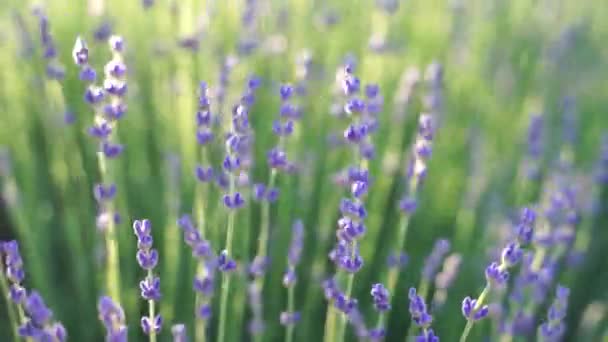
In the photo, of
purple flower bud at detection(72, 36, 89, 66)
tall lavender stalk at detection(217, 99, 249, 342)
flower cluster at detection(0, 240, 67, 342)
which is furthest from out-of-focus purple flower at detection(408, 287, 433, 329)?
purple flower bud at detection(72, 36, 89, 66)

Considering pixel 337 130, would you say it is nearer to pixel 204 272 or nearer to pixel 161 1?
pixel 161 1

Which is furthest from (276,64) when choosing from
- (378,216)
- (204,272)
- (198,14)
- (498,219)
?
(204,272)

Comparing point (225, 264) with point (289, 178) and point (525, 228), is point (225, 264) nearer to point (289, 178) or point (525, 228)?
point (525, 228)

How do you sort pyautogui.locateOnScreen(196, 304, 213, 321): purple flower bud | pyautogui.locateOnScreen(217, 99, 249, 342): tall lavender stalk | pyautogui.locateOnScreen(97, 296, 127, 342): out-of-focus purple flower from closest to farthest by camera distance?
pyautogui.locateOnScreen(97, 296, 127, 342): out-of-focus purple flower → pyautogui.locateOnScreen(217, 99, 249, 342): tall lavender stalk → pyautogui.locateOnScreen(196, 304, 213, 321): purple flower bud

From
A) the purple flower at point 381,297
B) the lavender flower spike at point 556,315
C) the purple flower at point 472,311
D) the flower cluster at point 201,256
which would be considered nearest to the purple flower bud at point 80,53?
the flower cluster at point 201,256

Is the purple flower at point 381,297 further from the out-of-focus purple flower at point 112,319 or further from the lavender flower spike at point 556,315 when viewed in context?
the out-of-focus purple flower at point 112,319

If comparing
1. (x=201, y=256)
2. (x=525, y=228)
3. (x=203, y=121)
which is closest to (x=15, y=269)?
(x=201, y=256)

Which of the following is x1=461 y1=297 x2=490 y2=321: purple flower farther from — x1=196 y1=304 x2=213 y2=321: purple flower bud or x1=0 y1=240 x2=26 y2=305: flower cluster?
x1=0 y1=240 x2=26 y2=305: flower cluster

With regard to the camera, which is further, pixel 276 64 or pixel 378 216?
pixel 276 64
